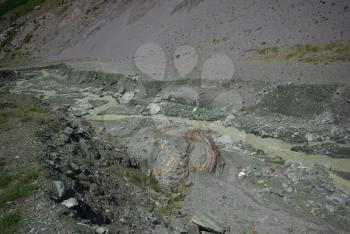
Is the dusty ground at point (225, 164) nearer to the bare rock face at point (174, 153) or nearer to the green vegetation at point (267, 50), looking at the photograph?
the bare rock face at point (174, 153)

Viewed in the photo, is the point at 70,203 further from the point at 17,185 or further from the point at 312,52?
the point at 312,52

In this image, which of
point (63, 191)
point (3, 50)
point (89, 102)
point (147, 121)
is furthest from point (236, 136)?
point (3, 50)

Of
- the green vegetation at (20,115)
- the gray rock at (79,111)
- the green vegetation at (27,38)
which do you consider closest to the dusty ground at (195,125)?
the green vegetation at (20,115)

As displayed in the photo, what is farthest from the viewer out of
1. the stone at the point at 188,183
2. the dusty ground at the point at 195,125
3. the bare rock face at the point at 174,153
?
the bare rock face at the point at 174,153

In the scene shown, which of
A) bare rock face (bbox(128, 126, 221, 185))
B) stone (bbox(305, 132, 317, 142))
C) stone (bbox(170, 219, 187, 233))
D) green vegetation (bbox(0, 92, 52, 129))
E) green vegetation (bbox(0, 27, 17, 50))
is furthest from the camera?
green vegetation (bbox(0, 27, 17, 50))

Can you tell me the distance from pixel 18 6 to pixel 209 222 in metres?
87.1

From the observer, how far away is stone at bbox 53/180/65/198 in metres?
9.17

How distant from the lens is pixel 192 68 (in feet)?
96.2

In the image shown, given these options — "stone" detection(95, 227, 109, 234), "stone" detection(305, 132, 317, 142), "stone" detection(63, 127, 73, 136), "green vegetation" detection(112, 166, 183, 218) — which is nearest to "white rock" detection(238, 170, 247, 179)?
"green vegetation" detection(112, 166, 183, 218)

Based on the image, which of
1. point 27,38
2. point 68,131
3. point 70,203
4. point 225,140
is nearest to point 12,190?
point 70,203

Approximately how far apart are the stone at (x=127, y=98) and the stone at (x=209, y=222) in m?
17.4

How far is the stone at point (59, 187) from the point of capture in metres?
9.17

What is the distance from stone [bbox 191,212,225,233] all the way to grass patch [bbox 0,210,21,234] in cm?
570

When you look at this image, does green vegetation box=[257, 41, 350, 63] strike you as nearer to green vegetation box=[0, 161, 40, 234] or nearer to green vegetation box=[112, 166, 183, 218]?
green vegetation box=[112, 166, 183, 218]
